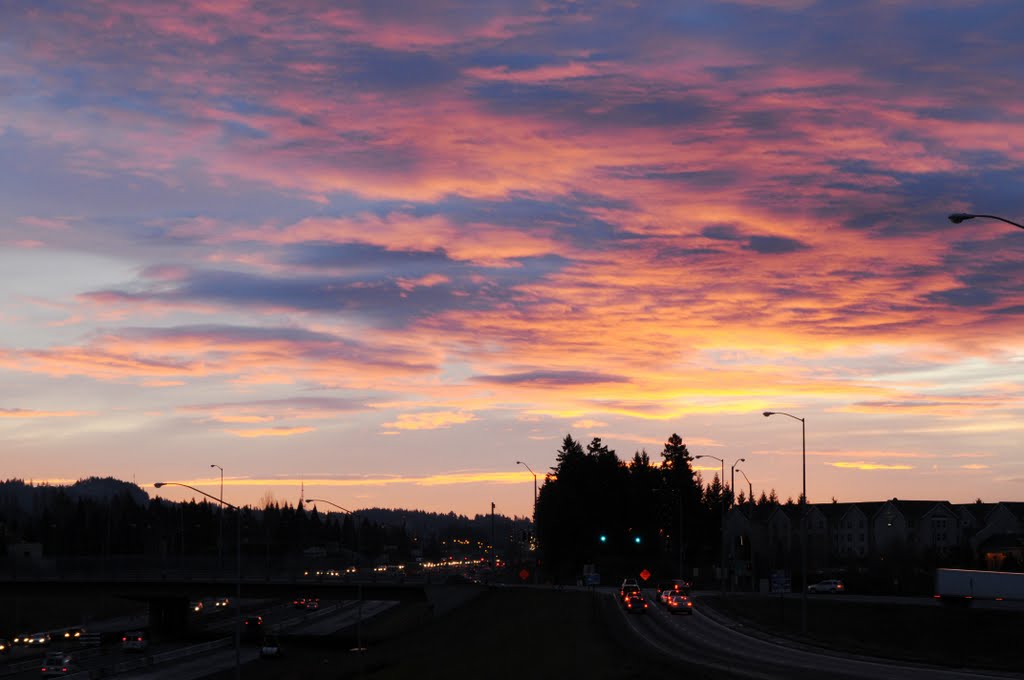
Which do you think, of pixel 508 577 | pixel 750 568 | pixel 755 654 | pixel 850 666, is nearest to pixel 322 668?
pixel 750 568

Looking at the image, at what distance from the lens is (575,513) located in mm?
→ 178500

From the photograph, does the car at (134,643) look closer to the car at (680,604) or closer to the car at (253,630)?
the car at (253,630)

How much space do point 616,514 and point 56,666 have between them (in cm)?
10368

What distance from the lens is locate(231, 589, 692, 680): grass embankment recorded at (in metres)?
59.2

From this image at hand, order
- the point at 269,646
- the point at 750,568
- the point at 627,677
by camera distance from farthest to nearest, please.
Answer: the point at 269,646
the point at 750,568
the point at 627,677

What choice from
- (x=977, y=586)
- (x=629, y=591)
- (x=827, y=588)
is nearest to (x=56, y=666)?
(x=629, y=591)

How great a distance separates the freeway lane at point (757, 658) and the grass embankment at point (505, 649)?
2469 millimetres

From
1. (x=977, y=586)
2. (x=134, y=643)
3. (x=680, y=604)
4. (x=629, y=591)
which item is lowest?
(x=134, y=643)

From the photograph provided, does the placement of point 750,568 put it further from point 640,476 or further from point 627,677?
point 640,476

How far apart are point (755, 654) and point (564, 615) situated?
35654 millimetres

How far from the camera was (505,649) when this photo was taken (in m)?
75.9

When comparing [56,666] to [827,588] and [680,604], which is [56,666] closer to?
[680,604]

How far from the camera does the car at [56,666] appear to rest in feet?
317

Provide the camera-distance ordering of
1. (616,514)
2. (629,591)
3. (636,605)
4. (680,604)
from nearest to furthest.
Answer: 1. (680,604)
2. (636,605)
3. (629,591)
4. (616,514)
